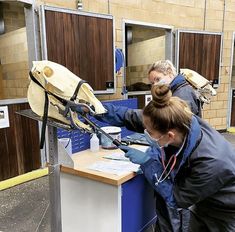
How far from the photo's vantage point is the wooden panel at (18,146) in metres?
2.64

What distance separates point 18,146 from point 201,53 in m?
3.08

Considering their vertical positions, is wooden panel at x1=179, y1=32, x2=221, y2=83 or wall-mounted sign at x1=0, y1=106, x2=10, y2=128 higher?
wooden panel at x1=179, y1=32, x2=221, y2=83

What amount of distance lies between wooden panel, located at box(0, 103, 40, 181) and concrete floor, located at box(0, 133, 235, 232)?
188 mm

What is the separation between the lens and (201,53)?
13.5 feet

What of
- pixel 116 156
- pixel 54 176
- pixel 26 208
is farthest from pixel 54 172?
pixel 26 208

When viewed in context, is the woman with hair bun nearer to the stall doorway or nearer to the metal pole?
the metal pole

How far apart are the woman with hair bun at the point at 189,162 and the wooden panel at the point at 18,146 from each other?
6.25 feet

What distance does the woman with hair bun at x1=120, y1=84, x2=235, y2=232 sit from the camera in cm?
97

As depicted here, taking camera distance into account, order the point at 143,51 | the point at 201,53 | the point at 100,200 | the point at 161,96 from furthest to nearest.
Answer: the point at 143,51
the point at 201,53
the point at 100,200
the point at 161,96

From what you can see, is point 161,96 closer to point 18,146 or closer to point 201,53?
point 18,146

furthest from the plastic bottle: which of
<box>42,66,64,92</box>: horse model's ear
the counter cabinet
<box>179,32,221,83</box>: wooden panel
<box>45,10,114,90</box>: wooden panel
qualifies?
<box>179,32,221,83</box>: wooden panel

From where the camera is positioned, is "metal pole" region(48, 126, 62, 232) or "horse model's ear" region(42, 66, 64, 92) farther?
"metal pole" region(48, 126, 62, 232)

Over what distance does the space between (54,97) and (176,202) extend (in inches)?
26.1

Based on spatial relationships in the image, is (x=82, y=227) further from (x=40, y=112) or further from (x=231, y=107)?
(x=231, y=107)
